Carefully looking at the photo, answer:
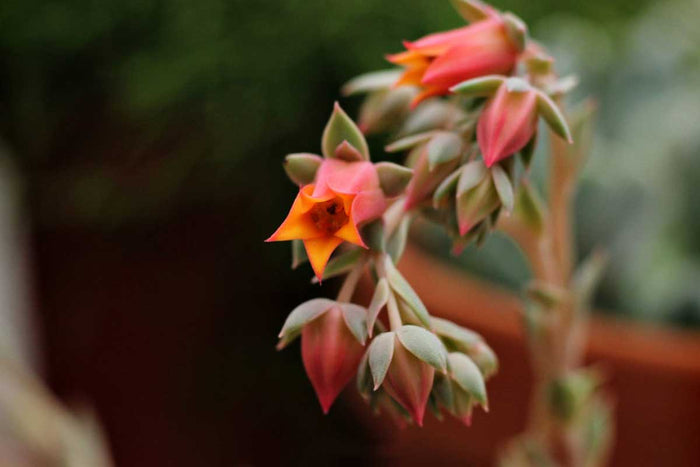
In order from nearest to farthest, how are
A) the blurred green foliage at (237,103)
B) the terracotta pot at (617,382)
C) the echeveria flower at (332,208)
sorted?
the echeveria flower at (332,208), the terracotta pot at (617,382), the blurred green foliage at (237,103)

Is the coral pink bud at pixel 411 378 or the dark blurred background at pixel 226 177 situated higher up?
the coral pink bud at pixel 411 378

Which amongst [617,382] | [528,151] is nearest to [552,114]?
[528,151]

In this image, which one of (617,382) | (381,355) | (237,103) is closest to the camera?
(381,355)

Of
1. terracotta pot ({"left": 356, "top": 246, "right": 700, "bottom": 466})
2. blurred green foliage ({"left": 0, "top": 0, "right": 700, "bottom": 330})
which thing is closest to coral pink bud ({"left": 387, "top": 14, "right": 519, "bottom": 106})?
terracotta pot ({"left": 356, "top": 246, "right": 700, "bottom": 466})

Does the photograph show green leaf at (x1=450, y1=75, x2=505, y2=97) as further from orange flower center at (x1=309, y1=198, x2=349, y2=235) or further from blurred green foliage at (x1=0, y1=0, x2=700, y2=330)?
blurred green foliage at (x1=0, y1=0, x2=700, y2=330)

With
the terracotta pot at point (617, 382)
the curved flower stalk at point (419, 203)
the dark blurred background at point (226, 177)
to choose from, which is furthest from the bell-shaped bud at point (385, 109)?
the dark blurred background at point (226, 177)

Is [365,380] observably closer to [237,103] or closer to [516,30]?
[516,30]

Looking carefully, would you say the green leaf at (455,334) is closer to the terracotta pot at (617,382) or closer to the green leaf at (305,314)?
the green leaf at (305,314)

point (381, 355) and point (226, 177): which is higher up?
point (381, 355)
